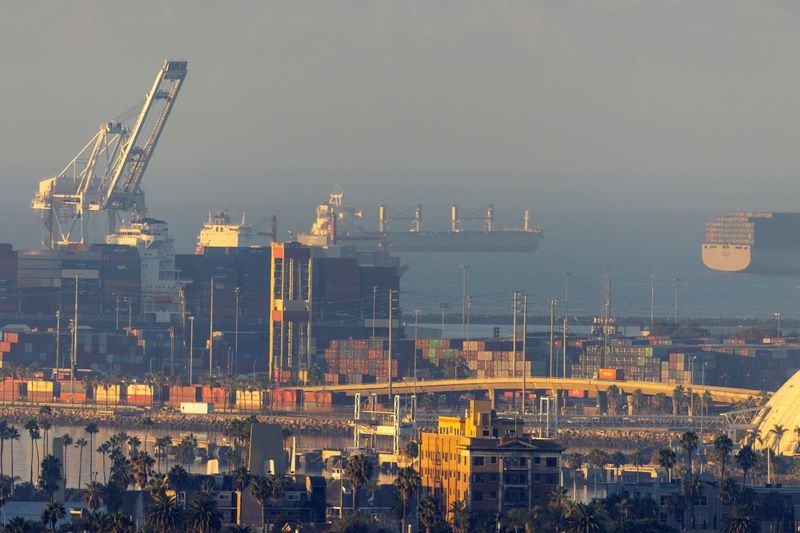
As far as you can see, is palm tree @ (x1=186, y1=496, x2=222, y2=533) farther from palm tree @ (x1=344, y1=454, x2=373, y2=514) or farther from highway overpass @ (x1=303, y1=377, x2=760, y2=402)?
highway overpass @ (x1=303, y1=377, x2=760, y2=402)

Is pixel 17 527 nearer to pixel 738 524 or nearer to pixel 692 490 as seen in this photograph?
pixel 738 524

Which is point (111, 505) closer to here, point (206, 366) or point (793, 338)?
point (206, 366)

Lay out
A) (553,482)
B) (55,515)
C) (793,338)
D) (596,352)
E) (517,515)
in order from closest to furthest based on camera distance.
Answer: (55,515) → (517,515) → (553,482) → (596,352) → (793,338)

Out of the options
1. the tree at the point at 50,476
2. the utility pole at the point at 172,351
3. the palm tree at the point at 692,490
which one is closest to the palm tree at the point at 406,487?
the palm tree at the point at 692,490

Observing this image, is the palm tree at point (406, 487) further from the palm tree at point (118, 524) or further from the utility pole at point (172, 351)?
the utility pole at point (172, 351)

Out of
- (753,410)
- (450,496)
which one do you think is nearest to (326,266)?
(753,410)

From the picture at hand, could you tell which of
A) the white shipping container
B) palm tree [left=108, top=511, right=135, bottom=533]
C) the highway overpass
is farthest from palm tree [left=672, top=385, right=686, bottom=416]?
palm tree [left=108, top=511, right=135, bottom=533]

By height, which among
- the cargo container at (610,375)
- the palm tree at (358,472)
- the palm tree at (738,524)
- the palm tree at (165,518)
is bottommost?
the palm tree at (738,524)
